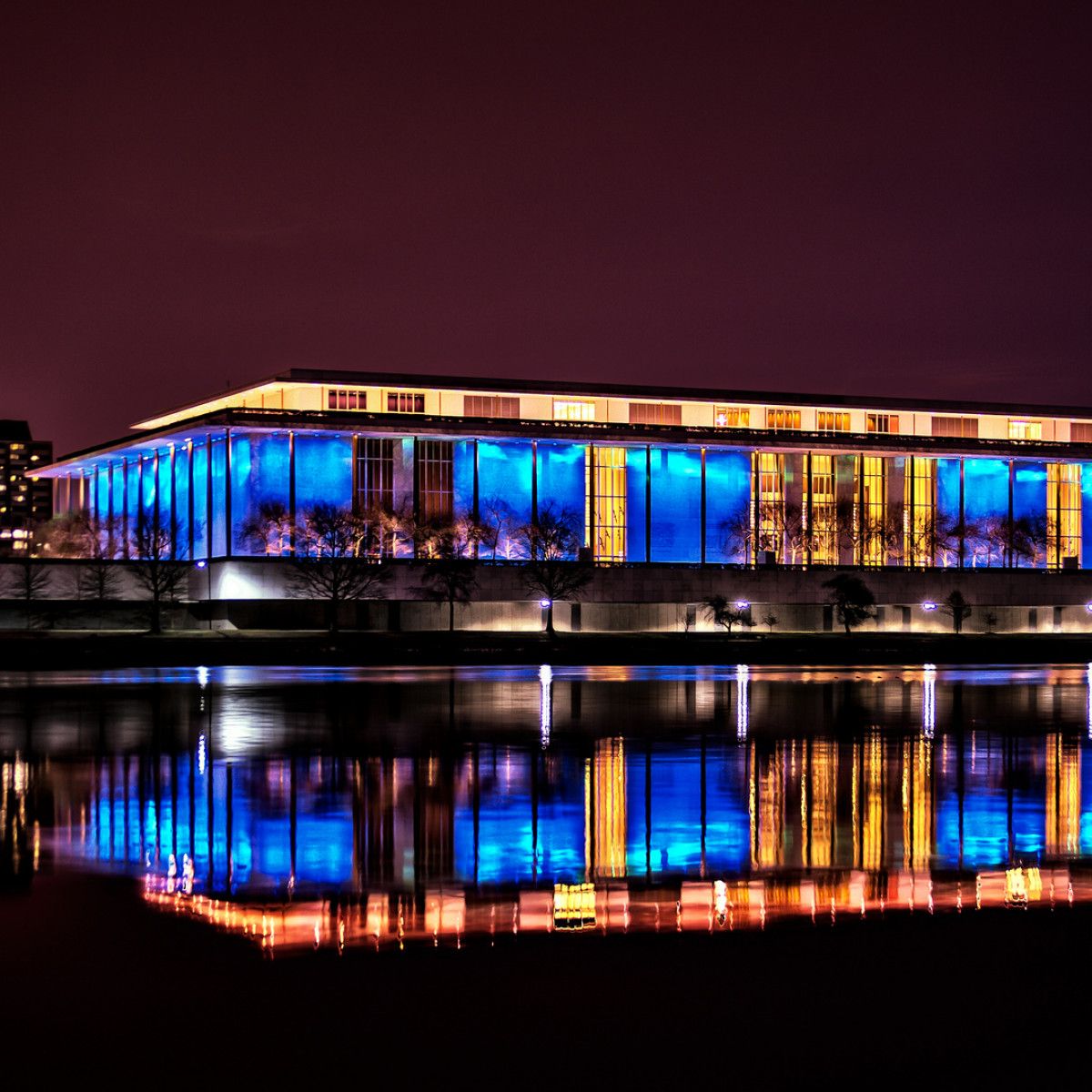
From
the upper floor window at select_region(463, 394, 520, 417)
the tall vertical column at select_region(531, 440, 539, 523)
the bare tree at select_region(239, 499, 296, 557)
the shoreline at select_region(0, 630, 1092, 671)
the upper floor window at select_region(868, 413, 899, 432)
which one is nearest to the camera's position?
the shoreline at select_region(0, 630, 1092, 671)

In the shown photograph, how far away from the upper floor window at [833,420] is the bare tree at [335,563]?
31495 mm

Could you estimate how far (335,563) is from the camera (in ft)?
236

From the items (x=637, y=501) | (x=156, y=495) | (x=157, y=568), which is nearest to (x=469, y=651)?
(x=157, y=568)

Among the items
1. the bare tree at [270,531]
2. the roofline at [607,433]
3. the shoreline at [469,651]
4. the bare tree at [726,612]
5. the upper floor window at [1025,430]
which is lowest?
the shoreline at [469,651]

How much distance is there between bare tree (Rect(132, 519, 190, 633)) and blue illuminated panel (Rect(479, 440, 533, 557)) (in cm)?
1656

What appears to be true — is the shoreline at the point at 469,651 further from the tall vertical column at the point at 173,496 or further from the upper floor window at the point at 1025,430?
the upper floor window at the point at 1025,430

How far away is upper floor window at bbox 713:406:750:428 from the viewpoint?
93500 mm

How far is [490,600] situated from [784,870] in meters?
69.1

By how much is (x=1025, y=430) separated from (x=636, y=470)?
92.7 ft

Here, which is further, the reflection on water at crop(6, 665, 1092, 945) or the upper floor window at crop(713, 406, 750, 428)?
the upper floor window at crop(713, 406, 750, 428)

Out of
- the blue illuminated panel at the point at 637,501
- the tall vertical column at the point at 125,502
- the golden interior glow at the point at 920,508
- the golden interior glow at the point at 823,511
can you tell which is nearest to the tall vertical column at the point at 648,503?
the blue illuminated panel at the point at 637,501

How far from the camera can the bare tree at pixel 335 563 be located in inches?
2899

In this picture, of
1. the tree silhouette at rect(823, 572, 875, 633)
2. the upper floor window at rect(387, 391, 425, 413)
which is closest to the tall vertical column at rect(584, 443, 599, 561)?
the upper floor window at rect(387, 391, 425, 413)

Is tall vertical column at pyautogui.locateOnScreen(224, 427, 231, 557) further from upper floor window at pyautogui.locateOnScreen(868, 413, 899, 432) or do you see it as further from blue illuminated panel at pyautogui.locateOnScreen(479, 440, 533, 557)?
upper floor window at pyautogui.locateOnScreen(868, 413, 899, 432)
